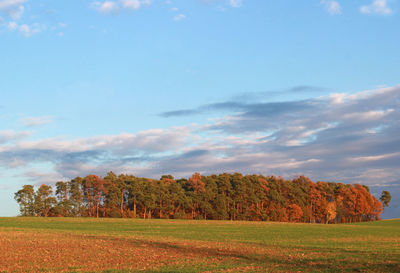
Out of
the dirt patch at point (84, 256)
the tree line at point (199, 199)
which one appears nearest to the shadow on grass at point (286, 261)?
the dirt patch at point (84, 256)

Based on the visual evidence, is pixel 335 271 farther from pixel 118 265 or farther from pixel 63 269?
pixel 63 269

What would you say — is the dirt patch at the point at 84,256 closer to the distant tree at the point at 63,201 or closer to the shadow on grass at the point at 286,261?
the shadow on grass at the point at 286,261

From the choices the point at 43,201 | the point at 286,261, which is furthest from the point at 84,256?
the point at 43,201

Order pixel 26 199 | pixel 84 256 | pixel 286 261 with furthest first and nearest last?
pixel 26 199, pixel 84 256, pixel 286 261

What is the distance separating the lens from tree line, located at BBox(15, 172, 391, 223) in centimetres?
11188

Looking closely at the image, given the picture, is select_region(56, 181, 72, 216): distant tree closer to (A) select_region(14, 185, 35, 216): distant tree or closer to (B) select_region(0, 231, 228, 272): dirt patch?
(A) select_region(14, 185, 35, 216): distant tree

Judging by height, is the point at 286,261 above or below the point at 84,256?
below

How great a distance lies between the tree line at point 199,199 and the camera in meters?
112

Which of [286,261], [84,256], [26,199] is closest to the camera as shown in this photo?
[286,261]

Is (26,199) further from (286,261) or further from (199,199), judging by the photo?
(286,261)

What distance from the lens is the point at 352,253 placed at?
29.8m

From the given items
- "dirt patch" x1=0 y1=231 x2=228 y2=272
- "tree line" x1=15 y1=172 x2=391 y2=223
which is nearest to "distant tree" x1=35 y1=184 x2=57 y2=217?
"tree line" x1=15 y1=172 x2=391 y2=223

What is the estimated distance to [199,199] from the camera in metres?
120

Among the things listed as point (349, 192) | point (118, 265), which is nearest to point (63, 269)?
point (118, 265)
